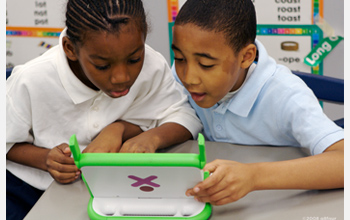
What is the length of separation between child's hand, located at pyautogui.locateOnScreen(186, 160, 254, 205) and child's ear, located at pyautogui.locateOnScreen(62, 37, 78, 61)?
1.13 feet

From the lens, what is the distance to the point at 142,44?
2.73 ft

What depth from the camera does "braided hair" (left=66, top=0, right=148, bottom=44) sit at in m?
0.79

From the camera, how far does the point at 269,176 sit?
78 centimetres

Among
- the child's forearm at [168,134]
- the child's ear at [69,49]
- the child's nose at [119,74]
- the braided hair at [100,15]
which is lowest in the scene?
the child's forearm at [168,134]

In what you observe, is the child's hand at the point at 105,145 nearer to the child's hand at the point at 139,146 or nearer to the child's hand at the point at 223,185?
the child's hand at the point at 139,146

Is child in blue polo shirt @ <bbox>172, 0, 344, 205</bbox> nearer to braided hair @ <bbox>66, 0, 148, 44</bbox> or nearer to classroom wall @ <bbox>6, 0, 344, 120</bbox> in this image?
braided hair @ <bbox>66, 0, 148, 44</bbox>

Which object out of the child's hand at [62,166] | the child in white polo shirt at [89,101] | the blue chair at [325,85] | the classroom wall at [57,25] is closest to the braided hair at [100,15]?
the child in white polo shirt at [89,101]

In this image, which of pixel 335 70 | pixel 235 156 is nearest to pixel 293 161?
pixel 235 156

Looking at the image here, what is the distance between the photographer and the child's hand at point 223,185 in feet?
2.37

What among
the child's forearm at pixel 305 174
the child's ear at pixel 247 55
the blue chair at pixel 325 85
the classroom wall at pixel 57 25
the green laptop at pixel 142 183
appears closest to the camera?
the green laptop at pixel 142 183

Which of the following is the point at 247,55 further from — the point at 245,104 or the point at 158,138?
the point at 158,138

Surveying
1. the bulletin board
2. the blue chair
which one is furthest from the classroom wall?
the blue chair

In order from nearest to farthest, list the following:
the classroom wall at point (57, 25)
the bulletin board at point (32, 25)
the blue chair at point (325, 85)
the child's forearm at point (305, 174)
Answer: the child's forearm at point (305, 174), the blue chair at point (325, 85), the classroom wall at point (57, 25), the bulletin board at point (32, 25)

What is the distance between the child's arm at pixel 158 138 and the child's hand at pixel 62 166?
0.11 metres
